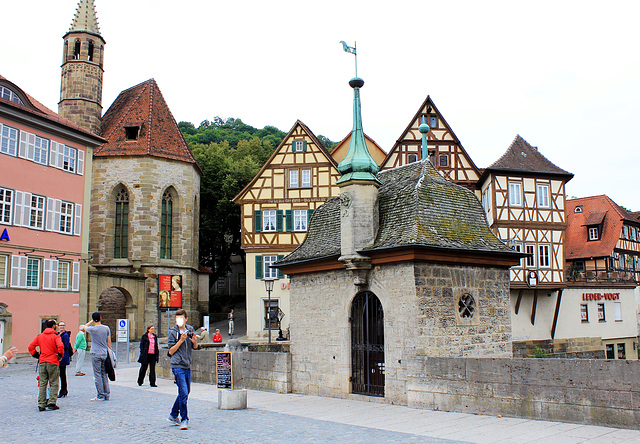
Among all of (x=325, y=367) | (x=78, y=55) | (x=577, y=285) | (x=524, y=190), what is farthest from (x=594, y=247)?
(x=78, y=55)

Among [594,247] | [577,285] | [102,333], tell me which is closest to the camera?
[102,333]

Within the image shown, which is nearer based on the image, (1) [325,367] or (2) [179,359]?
(2) [179,359]

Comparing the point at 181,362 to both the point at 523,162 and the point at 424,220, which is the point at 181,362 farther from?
the point at 523,162

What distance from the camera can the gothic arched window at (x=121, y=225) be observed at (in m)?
39.1

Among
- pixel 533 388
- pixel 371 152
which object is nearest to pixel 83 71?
pixel 371 152

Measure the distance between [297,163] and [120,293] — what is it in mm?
14306

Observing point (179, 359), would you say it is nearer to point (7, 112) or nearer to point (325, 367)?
point (325, 367)

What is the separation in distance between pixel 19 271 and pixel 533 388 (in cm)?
2327

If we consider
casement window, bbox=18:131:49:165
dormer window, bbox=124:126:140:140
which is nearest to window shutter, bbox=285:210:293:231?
casement window, bbox=18:131:49:165

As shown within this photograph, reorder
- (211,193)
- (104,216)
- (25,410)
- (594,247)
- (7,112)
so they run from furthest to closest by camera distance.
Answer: (211,193)
(594,247)
(104,216)
(7,112)
(25,410)

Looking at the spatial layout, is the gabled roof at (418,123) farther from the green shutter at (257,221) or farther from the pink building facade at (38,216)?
the pink building facade at (38,216)

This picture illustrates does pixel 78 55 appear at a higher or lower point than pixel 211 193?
higher

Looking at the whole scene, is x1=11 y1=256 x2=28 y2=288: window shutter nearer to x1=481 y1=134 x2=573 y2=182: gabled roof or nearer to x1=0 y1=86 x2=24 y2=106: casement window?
x1=0 y1=86 x2=24 y2=106: casement window

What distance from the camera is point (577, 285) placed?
34.0m
